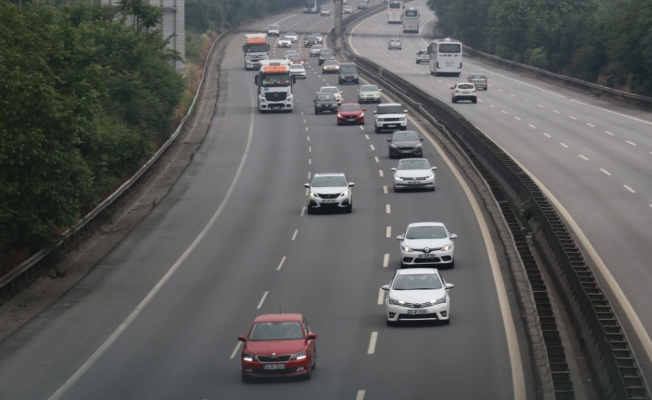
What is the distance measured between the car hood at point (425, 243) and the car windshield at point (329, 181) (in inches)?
404

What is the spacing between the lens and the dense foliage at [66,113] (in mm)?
30484

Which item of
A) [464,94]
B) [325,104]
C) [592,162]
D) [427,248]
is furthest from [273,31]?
[427,248]

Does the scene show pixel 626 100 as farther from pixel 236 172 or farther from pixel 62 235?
pixel 62 235

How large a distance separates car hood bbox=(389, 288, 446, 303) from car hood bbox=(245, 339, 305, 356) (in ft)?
16.3

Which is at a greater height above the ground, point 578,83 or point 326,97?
point 578,83

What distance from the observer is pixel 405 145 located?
5166 cm

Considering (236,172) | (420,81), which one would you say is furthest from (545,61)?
(236,172)

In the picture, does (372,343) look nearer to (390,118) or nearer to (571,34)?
(390,118)

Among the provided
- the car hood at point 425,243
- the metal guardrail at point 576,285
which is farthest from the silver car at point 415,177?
the car hood at point 425,243

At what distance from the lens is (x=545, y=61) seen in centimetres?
10200

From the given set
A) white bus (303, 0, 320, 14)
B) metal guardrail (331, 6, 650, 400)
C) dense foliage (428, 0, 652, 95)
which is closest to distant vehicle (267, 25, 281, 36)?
dense foliage (428, 0, 652, 95)

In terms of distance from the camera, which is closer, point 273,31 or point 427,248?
point 427,248

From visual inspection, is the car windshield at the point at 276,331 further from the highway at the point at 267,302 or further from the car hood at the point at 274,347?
the highway at the point at 267,302

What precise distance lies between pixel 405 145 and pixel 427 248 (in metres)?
21.7
